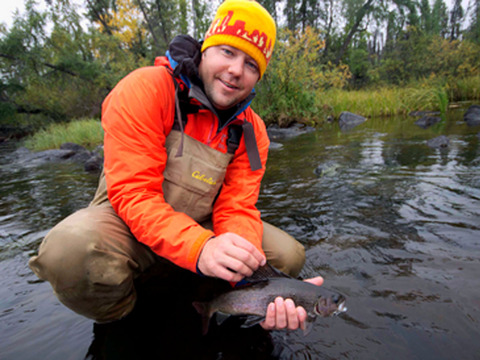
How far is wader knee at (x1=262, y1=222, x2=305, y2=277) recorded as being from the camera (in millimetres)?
2416

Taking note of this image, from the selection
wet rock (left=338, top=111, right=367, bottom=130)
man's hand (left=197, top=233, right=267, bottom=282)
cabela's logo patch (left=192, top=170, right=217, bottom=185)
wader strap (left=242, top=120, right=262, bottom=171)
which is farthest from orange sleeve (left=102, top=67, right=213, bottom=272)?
wet rock (left=338, top=111, right=367, bottom=130)

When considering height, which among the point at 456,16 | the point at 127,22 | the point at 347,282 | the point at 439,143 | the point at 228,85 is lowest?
the point at 347,282

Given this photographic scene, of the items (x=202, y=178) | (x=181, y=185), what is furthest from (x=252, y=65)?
(x=181, y=185)

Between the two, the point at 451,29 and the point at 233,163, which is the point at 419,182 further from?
the point at 451,29

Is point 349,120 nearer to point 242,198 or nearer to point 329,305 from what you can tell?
point 242,198

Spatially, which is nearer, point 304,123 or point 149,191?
point 149,191

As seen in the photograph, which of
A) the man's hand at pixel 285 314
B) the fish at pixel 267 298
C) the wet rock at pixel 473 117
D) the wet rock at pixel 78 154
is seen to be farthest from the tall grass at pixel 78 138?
the wet rock at pixel 473 117

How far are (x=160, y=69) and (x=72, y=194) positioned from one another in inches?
191

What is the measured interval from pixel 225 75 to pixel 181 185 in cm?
95

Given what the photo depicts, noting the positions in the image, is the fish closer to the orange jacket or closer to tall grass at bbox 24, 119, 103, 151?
the orange jacket

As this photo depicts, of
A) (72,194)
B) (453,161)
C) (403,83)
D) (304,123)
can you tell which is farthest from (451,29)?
(72,194)

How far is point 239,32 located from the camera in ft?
7.83

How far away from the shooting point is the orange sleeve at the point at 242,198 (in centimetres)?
235

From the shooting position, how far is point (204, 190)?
2.39m
